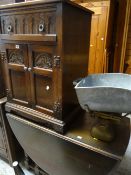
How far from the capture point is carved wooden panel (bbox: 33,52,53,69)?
110cm

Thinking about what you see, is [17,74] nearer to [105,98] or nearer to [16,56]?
[16,56]

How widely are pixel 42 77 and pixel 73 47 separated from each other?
12.4 inches

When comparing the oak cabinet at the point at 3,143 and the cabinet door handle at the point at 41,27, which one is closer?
the cabinet door handle at the point at 41,27

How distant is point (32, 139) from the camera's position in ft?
4.47

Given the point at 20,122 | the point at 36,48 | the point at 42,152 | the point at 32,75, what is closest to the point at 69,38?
the point at 36,48

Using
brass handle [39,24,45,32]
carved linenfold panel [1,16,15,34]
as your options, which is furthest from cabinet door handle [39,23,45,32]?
carved linenfold panel [1,16,15,34]

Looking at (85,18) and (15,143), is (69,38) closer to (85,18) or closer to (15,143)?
(85,18)

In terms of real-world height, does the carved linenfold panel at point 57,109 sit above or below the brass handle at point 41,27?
below

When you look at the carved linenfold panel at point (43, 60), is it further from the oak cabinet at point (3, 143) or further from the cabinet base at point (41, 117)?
the oak cabinet at point (3, 143)

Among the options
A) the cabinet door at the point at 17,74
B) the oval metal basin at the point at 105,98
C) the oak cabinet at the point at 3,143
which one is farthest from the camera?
the oak cabinet at the point at 3,143

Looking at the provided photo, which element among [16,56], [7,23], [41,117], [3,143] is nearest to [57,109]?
[41,117]

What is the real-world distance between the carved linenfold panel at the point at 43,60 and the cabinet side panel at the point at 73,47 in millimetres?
112

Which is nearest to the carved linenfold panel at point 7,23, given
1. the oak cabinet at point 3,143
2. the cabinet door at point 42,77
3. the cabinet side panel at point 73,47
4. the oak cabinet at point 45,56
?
the oak cabinet at point 45,56

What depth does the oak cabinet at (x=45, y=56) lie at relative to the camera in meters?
1.01
